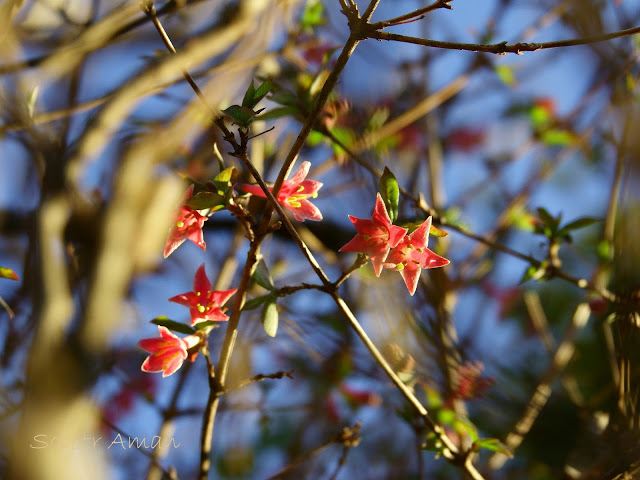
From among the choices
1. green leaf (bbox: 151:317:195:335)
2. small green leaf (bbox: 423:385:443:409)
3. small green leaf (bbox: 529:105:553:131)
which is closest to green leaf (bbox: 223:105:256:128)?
green leaf (bbox: 151:317:195:335)

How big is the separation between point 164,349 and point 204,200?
21cm

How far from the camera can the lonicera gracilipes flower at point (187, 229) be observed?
681 mm

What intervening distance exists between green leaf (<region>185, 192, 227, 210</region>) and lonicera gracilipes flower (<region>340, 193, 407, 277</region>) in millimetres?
156

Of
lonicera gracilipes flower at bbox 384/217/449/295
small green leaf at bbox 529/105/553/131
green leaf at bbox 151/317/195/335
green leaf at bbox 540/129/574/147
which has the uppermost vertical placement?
small green leaf at bbox 529/105/553/131

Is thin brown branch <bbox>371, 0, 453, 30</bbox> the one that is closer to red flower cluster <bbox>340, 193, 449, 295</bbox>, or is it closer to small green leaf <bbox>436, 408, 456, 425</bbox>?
red flower cluster <bbox>340, 193, 449, 295</bbox>

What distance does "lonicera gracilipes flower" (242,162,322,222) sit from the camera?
693 mm

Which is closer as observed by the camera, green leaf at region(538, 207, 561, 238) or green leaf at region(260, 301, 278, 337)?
green leaf at region(260, 301, 278, 337)

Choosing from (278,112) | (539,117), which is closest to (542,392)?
(278,112)

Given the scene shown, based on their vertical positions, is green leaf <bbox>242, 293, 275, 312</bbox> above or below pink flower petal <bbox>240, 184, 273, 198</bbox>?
below

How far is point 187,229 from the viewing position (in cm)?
69

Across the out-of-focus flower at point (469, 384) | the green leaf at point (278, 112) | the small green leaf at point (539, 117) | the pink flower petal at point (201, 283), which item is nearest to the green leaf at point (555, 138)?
the small green leaf at point (539, 117)

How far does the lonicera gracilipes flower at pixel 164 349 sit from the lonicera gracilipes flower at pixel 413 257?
0.28 m

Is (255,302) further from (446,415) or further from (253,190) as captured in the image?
(446,415)

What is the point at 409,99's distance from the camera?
1.89 metres
